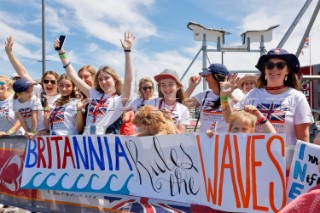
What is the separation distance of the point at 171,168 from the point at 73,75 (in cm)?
195

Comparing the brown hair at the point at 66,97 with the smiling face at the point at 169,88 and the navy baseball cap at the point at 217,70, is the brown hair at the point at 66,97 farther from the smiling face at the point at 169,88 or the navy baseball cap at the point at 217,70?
the navy baseball cap at the point at 217,70

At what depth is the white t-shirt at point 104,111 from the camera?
4195mm

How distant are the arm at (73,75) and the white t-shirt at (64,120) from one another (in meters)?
0.21

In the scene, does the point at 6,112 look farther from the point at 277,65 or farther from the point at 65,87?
the point at 277,65

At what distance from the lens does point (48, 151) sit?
169 inches

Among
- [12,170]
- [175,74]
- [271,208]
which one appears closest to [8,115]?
[12,170]

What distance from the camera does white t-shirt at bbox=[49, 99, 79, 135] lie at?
4.49 meters

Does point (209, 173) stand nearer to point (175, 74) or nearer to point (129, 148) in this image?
point (129, 148)

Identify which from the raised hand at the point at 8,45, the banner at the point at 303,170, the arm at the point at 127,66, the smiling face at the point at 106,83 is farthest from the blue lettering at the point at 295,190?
the raised hand at the point at 8,45

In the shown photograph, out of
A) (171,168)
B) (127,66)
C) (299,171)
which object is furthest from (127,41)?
(299,171)

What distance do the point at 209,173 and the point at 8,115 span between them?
390 cm

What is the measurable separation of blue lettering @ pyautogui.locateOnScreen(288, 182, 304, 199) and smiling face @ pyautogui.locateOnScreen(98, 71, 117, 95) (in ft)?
7.45

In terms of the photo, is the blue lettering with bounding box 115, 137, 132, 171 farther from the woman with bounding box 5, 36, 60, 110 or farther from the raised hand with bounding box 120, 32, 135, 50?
the woman with bounding box 5, 36, 60, 110

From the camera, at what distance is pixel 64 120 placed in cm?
452
